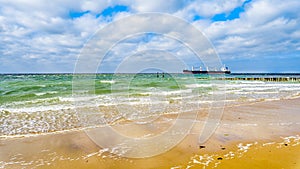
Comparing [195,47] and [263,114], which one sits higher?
[195,47]

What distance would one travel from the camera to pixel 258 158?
15.2ft

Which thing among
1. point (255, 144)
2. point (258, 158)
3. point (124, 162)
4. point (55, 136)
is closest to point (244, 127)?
point (255, 144)

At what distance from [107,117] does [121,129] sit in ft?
7.40

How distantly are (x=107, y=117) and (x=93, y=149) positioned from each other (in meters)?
4.14

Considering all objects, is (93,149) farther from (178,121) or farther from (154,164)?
(178,121)

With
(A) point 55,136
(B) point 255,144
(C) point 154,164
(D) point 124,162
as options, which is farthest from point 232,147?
(A) point 55,136

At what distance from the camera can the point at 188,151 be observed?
523 centimetres

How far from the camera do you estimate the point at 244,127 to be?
24.6 feet

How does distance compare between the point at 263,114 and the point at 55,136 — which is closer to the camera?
the point at 55,136

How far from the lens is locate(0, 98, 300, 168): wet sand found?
4.49 metres

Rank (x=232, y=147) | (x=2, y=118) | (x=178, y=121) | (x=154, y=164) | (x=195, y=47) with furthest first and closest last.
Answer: (x=195, y=47)
(x=2, y=118)
(x=178, y=121)
(x=232, y=147)
(x=154, y=164)

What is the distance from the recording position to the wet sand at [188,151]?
449 cm

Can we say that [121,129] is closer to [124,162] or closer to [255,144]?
[124,162]

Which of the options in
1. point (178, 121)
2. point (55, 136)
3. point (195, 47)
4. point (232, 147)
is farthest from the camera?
point (195, 47)
